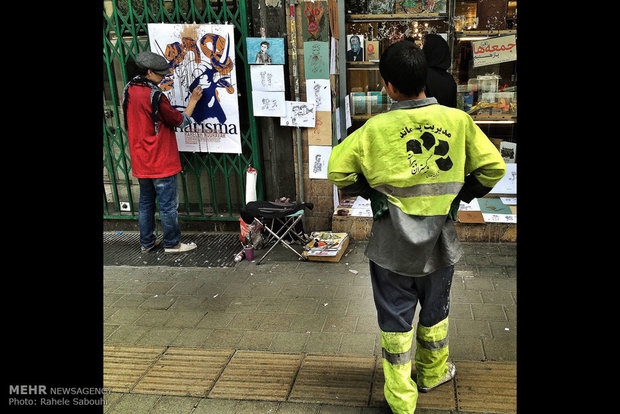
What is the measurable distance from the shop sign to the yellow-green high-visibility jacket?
3943 millimetres

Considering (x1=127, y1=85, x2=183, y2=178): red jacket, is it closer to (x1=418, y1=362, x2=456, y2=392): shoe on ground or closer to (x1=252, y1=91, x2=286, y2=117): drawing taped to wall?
(x1=252, y1=91, x2=286, y2=117): drawing taped to wall

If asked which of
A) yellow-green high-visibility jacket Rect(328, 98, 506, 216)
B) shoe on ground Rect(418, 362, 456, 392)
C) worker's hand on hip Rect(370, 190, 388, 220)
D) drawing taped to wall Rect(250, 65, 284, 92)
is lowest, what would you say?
shoe on ground Rect(418, 362, 456, 392)

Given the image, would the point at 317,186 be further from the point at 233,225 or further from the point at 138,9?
the point at 138,9

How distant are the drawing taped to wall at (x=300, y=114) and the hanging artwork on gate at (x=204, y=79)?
0.65m

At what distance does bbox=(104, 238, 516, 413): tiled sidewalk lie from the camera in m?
3.70

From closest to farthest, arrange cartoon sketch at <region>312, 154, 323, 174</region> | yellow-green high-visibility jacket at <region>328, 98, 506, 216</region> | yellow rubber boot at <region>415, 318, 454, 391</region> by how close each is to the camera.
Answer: yellow-green high-visibility jacket at <region>328, 98, 506, 216</region> < yellow rubber boot at <region>415, 318, 454, 391</region> < cartoon sketch at <region>312, 154, 323, 174</region>

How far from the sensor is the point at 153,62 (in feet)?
16.8

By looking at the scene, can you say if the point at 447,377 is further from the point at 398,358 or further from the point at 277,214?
the point at 277,214

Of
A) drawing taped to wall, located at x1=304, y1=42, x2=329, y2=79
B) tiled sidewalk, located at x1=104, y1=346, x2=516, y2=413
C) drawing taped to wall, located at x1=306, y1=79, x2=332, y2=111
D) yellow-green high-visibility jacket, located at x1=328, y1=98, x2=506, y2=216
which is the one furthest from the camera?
drawing taped to wall, located at x1=306, y1=79, x2=332, y2=111

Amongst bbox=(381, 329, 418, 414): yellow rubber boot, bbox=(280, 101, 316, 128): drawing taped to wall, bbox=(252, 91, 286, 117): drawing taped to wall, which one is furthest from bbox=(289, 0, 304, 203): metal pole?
bbox=(381, 329, 418, 414): yellow rubber boot

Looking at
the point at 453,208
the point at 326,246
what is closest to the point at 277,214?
the point at 326,246

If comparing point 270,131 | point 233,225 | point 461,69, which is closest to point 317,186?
point 270,131
